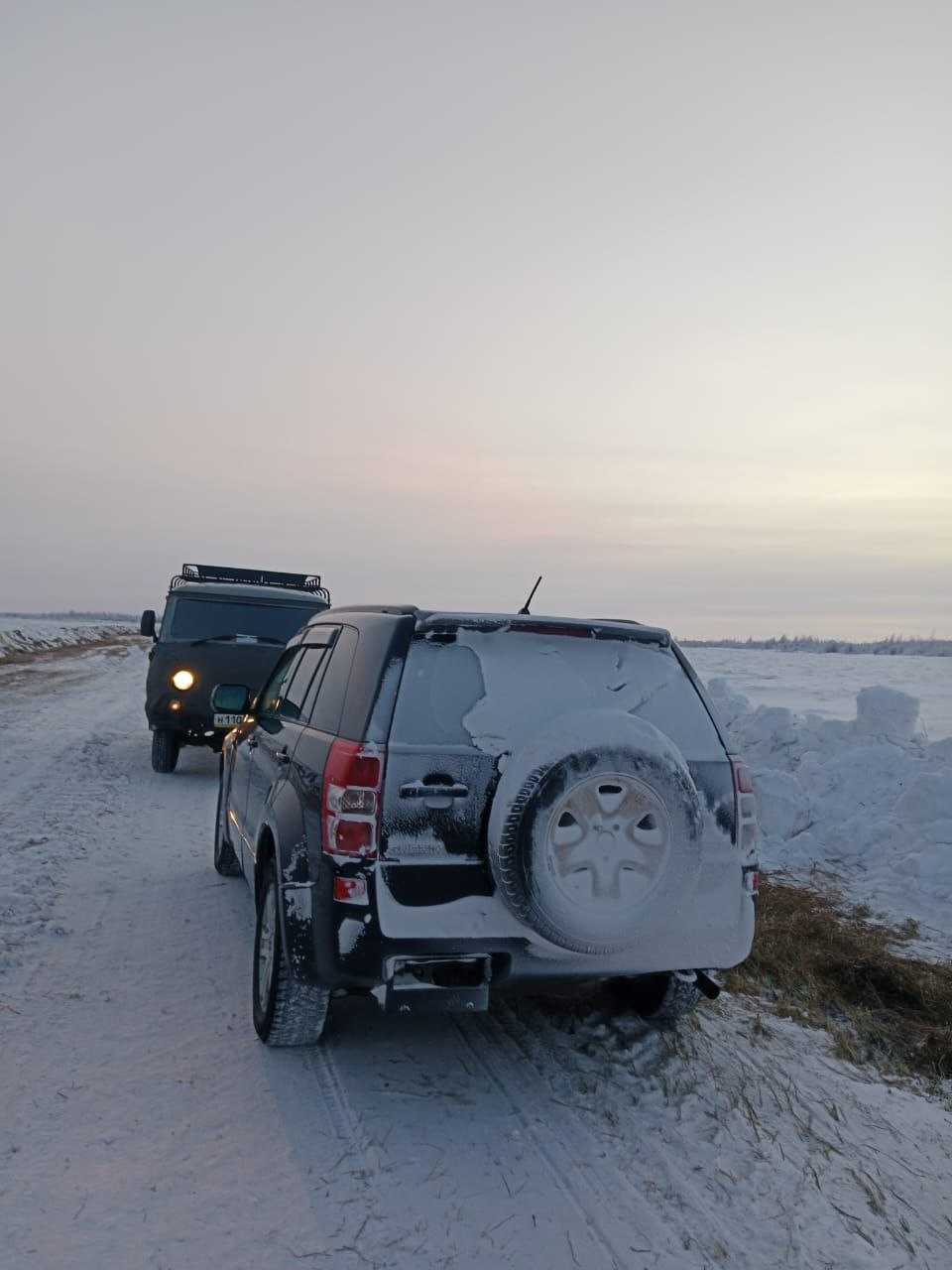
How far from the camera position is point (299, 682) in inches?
199

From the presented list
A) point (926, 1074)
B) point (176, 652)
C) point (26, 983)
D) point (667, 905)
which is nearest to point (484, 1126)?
point (667, 905)

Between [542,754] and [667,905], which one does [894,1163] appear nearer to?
[667,905]

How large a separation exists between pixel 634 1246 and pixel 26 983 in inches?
132

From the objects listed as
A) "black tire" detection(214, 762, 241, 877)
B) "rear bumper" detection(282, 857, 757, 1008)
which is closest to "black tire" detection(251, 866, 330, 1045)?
"rear bumper" detection(282, 857, 757, 1008)

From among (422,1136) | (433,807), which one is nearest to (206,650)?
(433,807)

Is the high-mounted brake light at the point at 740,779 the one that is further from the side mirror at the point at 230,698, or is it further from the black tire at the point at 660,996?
the side mirror at the point at 230,698

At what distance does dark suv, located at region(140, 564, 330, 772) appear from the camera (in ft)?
34.5

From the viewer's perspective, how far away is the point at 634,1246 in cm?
286

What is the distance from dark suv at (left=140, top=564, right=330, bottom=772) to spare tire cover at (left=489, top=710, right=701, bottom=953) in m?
7.18

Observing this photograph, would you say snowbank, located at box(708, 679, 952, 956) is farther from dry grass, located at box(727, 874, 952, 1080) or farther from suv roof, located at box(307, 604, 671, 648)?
suv roof, located at box(307, 604, 671, 648)

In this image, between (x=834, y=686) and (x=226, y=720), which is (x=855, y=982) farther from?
(x=834, y=686)

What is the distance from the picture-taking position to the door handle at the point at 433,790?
3506mm

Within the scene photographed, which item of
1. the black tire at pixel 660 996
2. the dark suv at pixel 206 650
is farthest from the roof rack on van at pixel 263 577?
the black tire at pixel 660 996

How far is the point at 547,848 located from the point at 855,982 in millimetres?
3066
